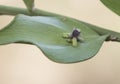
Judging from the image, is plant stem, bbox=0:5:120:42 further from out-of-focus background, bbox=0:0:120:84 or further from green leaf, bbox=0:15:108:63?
out-of-focus background, bbox=0:0:120:84

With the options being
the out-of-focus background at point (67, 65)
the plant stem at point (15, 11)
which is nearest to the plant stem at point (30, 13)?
the plant stem at point (15, 11)

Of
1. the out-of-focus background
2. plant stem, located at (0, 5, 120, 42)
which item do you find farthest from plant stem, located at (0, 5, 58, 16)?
the out-of-focus background

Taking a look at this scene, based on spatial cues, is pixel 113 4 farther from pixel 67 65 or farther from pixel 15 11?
pixel 67 65

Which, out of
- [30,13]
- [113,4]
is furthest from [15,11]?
[113,4]

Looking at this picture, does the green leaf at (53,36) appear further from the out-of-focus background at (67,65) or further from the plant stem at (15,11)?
the out-of-focus background at (67,65)

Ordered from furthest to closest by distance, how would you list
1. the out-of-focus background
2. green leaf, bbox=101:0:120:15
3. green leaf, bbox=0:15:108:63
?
the out-of-focus background → green leaf, bbox=101:0:120:15 → green leaf, bbox=0:15:108:63

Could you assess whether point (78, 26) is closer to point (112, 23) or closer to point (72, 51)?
point (72, 51)
